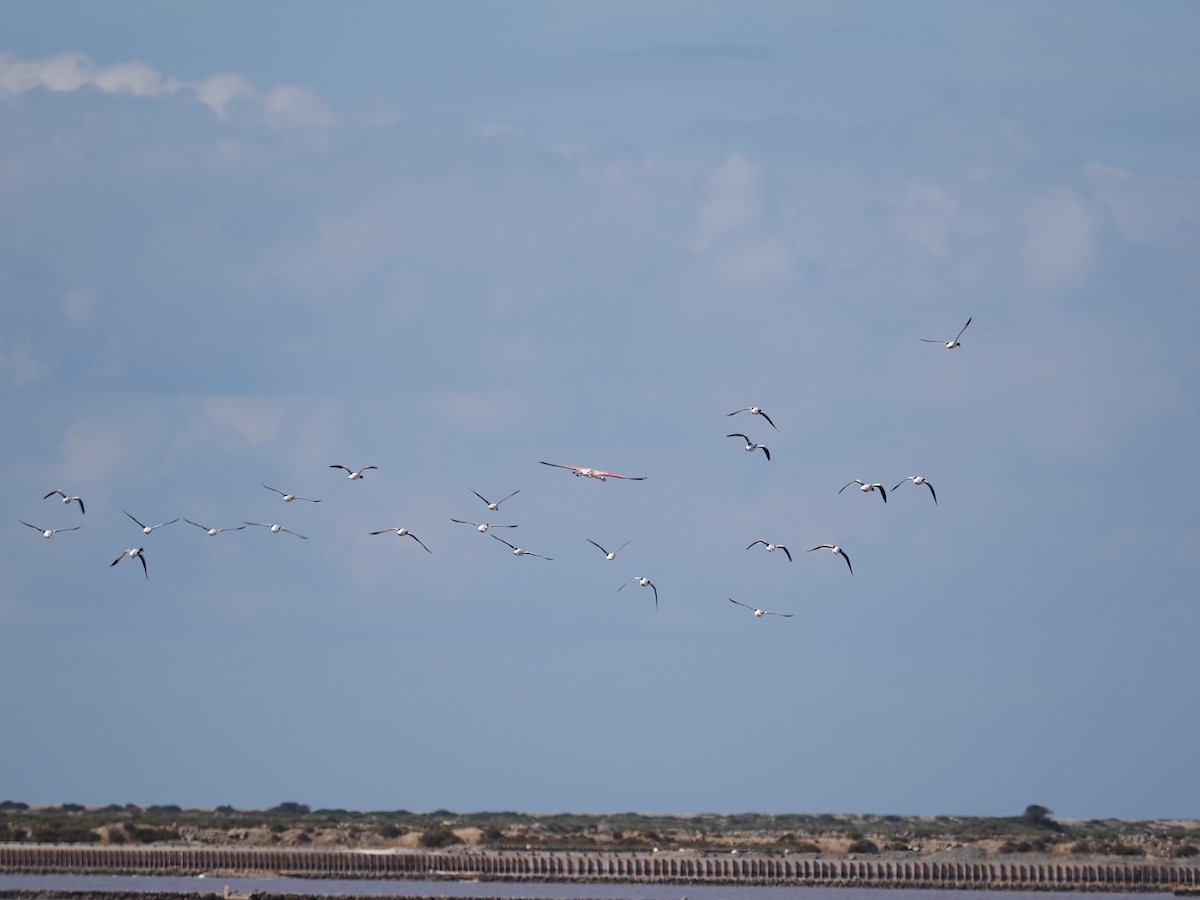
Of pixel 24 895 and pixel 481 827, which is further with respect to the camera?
pixel 481 827

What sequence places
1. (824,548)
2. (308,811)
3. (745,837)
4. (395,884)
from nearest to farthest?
(824,548)
(395,884)
(745,837)
(308,811)

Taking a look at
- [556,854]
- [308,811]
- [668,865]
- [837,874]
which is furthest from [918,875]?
[308,811]

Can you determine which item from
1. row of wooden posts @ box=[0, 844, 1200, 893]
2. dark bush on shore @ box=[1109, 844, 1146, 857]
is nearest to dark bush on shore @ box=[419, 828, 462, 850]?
row of wooden posts @ box=[0, 844, 1200, 893]

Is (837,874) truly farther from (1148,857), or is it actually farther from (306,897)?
(306,897)

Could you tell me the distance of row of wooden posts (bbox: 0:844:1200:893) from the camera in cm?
9794

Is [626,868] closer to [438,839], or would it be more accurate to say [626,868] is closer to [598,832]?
[438,839]

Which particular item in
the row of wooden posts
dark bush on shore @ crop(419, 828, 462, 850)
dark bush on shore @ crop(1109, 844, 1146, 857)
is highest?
dark bush on shore @ crop(419, 828, 462, 850)

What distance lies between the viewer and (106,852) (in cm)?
10531

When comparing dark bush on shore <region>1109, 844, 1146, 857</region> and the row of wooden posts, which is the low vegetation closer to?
dark bush on shore <region>1109, 844, 1146, 857</region>

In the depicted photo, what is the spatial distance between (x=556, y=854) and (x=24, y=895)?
3232 centimetres

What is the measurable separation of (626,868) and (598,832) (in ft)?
113

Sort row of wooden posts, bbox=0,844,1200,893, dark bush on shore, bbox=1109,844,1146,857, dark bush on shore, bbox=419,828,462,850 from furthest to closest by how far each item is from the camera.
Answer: dark bush on shore, bbox=419,828,462,850 → dark bush on shore, bbox=1109,844,1146,857 → row of wooden posts, bbox=0,844,1200,893

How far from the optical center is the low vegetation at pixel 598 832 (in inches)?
4668

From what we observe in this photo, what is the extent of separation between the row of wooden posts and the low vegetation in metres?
11.1
